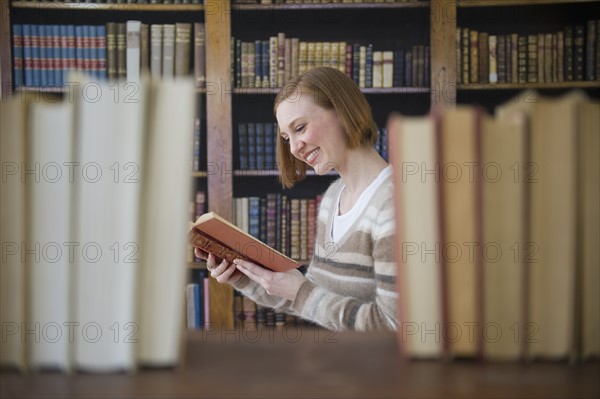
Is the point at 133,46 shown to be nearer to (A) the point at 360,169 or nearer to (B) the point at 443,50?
(B) the point at 443,50

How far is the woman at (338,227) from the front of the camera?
1267 millimetres

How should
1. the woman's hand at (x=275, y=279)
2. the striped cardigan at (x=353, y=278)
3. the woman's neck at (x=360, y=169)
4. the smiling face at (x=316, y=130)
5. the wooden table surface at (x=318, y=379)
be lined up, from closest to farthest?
the wooden table surface at (x=318, y=379) < the striped cardigan at (x=353, y=278) < the woman's hand at (x=275, y=279) < the woman's neck at (x=360, y=169) < the smiling face at (x=316, y=130)

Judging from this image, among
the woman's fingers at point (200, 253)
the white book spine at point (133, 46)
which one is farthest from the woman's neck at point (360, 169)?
the white book spine at point (133, 46)

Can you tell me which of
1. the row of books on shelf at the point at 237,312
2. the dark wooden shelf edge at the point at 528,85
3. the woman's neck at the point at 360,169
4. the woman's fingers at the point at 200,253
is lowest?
the row of books on shelf at the point at 237,312

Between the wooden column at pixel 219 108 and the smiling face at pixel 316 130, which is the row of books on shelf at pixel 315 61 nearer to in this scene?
the wooden column at pixel 219 108

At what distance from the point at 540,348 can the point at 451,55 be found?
7.98 ft

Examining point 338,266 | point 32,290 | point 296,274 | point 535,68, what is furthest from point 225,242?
point 535,68

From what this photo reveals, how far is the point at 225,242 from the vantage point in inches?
54.2

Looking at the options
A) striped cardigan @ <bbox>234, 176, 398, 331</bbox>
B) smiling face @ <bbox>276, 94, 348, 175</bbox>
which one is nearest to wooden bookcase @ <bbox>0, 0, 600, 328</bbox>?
smiling face @ <bbox>276, 94, 348, 175</bbox>

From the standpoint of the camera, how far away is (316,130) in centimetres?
174

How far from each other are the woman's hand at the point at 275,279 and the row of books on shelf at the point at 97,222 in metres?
0.92

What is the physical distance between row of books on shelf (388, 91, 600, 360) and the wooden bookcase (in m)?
2.33

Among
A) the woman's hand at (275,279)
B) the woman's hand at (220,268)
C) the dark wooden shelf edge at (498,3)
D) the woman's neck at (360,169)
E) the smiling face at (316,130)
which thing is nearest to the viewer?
the woman's hand at (275,279)

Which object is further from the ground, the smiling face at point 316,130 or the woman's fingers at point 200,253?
the smiling face at point 316,130
